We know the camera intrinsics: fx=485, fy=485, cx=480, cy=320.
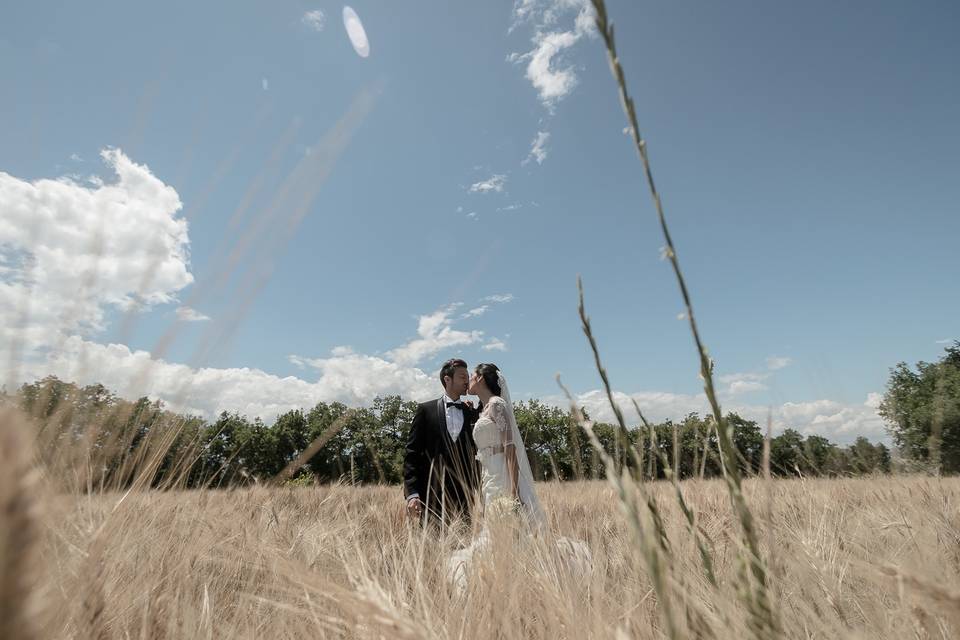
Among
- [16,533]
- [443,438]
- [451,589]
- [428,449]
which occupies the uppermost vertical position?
[443,438]

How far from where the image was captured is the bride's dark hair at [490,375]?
5.10 meters

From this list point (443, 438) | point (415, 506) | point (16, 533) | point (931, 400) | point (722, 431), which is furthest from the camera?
point (931, 400)

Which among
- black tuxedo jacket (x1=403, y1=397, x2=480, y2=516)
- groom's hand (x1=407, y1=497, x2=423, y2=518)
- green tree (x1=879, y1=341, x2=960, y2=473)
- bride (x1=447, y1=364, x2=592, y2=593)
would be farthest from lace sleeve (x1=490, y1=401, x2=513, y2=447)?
green tree (x1=879, y1=341, x2=960, y2=473)

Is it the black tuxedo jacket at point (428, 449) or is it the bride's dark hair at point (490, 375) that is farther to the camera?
the black tuxedo jacket at point (428, 449)

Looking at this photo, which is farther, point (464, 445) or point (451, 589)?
point (464, 445)

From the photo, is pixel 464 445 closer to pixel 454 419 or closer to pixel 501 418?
pixel 454 419

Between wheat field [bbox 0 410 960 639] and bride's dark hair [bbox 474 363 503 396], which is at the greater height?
bride's dark hair [bbox 474 363 503 396]

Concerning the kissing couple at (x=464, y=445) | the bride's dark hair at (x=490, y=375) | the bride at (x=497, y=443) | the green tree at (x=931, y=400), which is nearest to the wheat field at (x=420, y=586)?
the bride at (x=497, y=443)

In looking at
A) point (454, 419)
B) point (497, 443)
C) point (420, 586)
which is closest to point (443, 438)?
point (454, 419)

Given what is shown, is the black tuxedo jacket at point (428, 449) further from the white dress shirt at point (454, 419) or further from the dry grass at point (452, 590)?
the dry grass at point (452, 590)

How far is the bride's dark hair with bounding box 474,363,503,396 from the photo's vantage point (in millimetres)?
5102

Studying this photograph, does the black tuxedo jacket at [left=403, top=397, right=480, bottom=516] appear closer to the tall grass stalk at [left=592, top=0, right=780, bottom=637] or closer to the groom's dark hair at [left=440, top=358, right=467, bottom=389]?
the groom's dark hair at [left=440, top=358, right=467, bottom=389]

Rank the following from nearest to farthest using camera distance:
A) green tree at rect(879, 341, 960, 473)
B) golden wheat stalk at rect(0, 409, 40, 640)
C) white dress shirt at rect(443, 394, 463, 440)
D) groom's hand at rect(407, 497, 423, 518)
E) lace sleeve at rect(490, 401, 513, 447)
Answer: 1. golden wheat stalk at rect(0, 409, 40, 640)
2. groom's hand at rect(407, 497, 423, 518)
3. lace sleeve at rect(490, 401, 513, 447)
4. white dress shirt at rect(443, 394, 463, 440)
5. green tree at rect(879, 341, 960, 473)

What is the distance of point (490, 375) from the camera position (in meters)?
5.12
